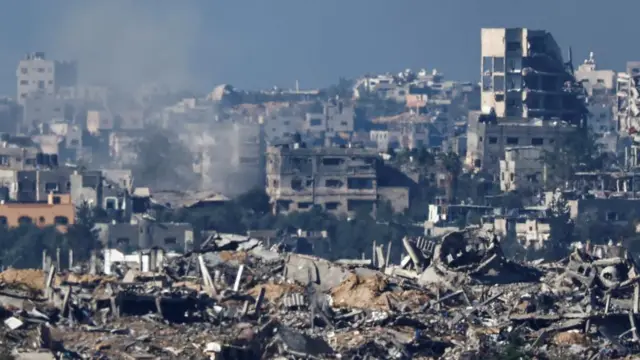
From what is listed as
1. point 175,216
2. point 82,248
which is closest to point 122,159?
point 175,216

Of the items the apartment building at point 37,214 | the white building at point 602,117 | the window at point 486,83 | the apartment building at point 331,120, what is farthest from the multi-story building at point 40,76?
the apartment building at point 37,214

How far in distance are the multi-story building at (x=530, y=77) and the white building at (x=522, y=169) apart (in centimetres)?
869

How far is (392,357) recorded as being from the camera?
1289 inches

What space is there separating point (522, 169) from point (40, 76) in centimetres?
7766

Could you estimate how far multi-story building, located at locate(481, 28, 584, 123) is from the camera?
107 meters

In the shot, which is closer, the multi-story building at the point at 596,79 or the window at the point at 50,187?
the window at the point at 50,187

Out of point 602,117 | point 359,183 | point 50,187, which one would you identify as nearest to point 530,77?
point 359,183

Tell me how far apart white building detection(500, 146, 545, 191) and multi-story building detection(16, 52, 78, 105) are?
71127mm

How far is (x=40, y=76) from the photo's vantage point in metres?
171

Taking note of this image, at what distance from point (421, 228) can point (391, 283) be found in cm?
4644

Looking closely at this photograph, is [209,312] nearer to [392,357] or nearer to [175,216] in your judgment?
[392,357]

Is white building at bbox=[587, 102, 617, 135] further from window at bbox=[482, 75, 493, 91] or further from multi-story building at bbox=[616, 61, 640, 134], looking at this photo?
window at bbox=[482, 75, 493, 91]

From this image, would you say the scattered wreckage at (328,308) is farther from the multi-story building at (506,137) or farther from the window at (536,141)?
the window at (536,141)

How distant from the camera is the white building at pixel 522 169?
94.3 meters
